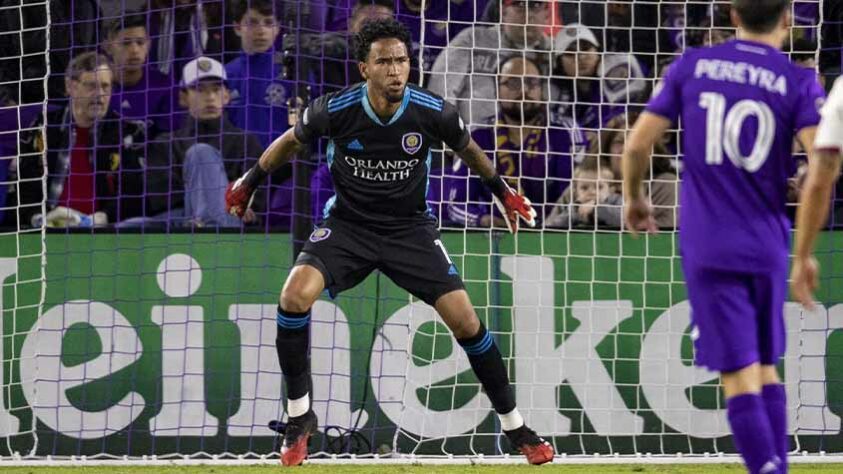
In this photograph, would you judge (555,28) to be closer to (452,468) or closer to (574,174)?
(574,174)

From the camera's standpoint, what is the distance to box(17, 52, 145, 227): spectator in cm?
946

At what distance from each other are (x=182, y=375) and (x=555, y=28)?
3.47m

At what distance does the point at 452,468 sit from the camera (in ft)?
27.6

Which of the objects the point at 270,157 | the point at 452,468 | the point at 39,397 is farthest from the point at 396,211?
the point at 39,397

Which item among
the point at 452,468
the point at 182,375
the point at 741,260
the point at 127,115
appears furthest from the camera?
the point at 127,115

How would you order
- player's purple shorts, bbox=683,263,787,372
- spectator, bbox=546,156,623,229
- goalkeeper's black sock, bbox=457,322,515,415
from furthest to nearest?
spectator, bbox=546,156,623,229, goalkeeper's black sock, bbox=457,322,515,415, player's purple shorts, bbox=683,263,787,372

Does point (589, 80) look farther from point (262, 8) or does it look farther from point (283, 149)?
point (283, 149)

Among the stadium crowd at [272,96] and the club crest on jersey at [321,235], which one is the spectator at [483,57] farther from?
the club crest on jersey at [321,235]

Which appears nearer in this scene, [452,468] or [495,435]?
[452,468]

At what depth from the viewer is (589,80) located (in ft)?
32.2

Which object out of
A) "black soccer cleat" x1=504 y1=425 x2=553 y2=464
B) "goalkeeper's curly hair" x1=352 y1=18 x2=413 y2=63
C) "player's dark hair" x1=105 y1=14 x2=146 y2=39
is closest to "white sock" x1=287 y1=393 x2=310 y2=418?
"black soccer cleat" x1=504 y1=425 x2=553 y2=464

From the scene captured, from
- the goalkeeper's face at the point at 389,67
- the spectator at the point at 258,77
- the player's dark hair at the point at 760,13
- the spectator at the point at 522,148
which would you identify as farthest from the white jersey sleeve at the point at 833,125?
the spectator at the point at 258,77

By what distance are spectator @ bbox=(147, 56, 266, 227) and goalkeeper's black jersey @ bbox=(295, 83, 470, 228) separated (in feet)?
6.22

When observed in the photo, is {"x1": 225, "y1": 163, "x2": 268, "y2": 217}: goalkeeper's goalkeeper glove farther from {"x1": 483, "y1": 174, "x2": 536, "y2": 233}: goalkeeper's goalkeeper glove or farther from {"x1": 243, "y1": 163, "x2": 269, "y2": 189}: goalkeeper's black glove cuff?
{"x1": 483, "y1": 174, "x2": 536, "y2": 233}: goalkeeper's goalkeeper glove
